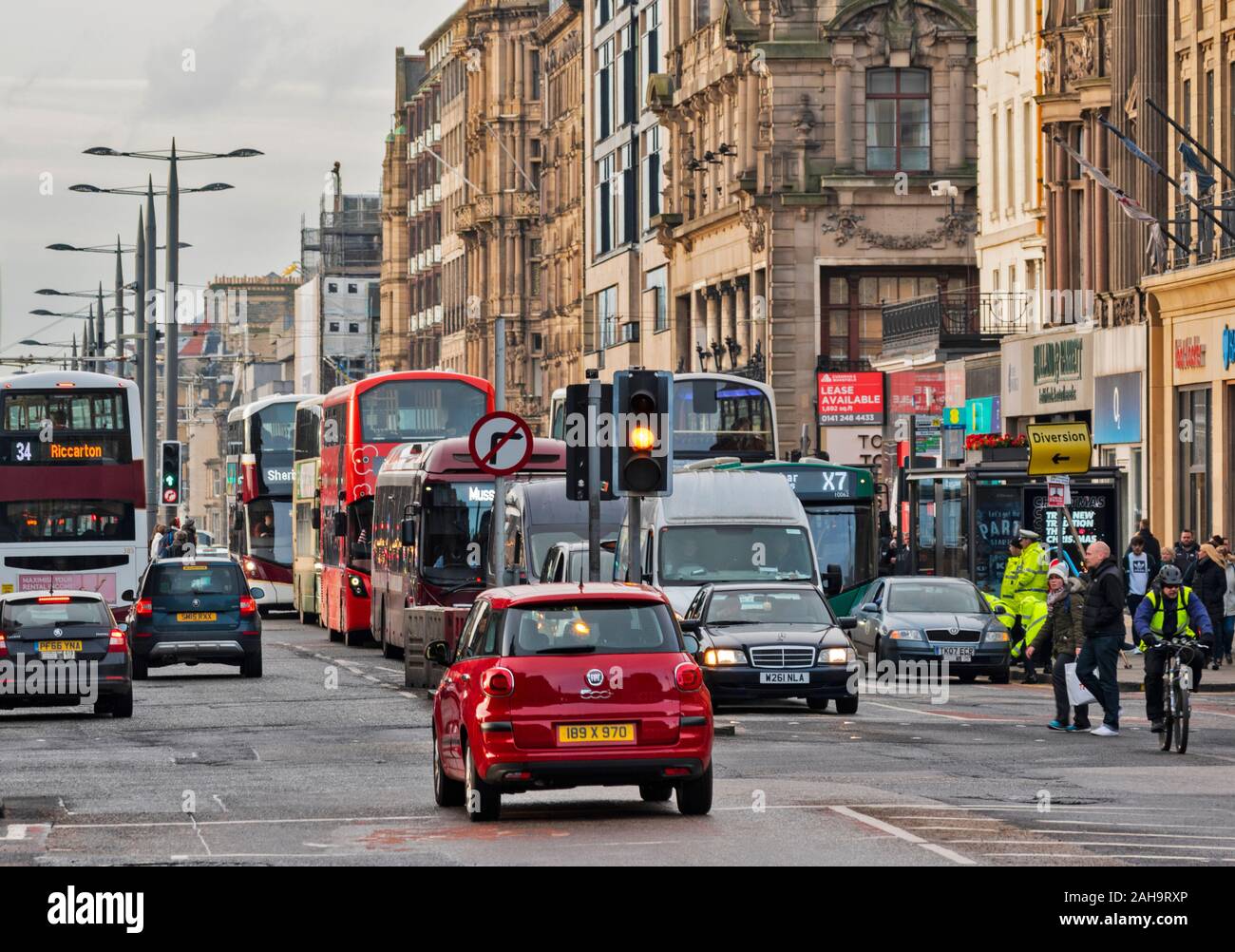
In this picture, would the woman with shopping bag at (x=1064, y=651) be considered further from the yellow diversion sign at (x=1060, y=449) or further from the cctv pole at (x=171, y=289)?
the cctv pole at (x=171, y=289)

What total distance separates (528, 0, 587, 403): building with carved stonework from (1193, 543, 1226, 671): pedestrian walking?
65.4m

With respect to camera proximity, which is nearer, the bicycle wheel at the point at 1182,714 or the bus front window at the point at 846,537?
the bicycle wheel at the point at 1182,714

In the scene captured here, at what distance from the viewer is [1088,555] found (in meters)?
25.5

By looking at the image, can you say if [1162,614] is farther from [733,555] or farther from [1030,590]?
[1030,590]

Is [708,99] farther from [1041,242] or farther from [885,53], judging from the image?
[1041,242]

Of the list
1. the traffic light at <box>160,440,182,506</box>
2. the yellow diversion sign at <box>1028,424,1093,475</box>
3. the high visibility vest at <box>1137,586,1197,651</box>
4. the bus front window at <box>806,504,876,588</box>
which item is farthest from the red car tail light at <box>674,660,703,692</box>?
the traffic light at <box>160,440,182,506</box>

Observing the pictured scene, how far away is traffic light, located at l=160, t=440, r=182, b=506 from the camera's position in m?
56.3

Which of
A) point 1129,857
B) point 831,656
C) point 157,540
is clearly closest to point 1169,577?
point 831,656

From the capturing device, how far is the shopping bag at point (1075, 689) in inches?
1040

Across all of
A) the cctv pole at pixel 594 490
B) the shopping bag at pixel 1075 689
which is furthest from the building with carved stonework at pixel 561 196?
the cctv pole at pixel 594 490

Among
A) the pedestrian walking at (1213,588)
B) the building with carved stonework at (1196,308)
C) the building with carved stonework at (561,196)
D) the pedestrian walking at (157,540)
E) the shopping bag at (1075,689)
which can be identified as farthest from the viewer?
the building with carved stonework at (561,196)

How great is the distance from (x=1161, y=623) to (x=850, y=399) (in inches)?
1592

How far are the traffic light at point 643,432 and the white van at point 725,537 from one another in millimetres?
7312

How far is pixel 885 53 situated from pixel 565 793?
55.8 meters
